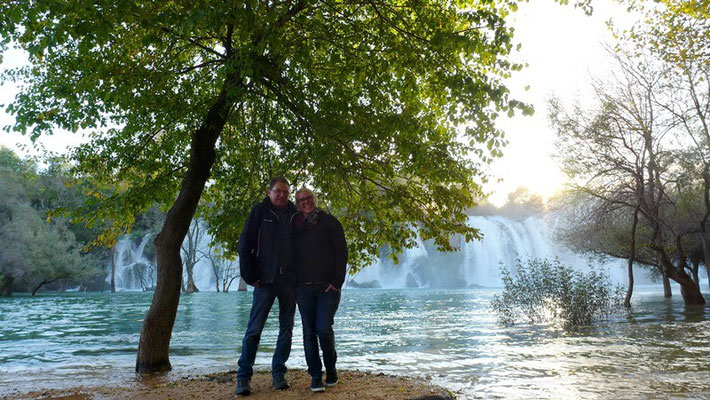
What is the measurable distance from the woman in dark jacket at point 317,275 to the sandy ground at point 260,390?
0.36 m

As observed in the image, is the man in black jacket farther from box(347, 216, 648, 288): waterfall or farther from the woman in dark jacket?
box(347, 216, 648, 288): waterfall

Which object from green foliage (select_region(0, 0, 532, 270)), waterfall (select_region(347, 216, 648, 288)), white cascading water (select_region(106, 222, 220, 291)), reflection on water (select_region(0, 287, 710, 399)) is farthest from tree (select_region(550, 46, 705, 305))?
white cascading water (select_region(106, 222, 220, 291))

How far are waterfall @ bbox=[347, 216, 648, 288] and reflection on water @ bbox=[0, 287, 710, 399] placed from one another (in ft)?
143

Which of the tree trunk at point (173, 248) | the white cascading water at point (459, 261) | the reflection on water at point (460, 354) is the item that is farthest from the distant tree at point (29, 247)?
the tree trunk at point (173, 248)

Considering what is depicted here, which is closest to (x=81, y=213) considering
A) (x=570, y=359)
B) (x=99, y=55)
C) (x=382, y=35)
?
(x=99, y=55)

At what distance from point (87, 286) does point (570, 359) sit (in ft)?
215

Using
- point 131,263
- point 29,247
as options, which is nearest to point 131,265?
point 131,263

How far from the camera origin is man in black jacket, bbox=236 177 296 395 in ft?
19.6

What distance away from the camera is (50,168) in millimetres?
56125

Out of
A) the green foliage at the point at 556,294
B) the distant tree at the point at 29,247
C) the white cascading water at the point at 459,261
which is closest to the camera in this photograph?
the green foliage at the point at 556,294

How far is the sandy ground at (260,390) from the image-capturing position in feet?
19.0

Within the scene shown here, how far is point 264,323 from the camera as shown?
6.08 metres

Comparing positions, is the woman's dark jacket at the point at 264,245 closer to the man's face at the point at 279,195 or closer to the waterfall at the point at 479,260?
the man's face at the point at 279,195

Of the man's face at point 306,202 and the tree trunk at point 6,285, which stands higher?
the man's face at point 306,202
